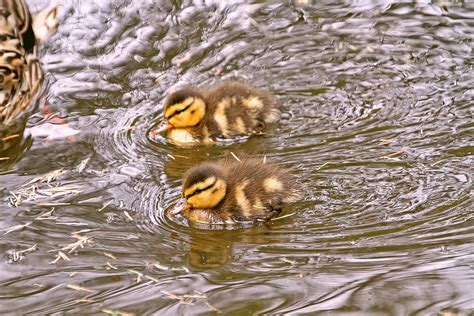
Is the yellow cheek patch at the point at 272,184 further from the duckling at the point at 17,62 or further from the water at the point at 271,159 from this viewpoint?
the duckling at the point at 17,62

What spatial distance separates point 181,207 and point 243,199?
258mm

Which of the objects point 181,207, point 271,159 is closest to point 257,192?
point 181,207

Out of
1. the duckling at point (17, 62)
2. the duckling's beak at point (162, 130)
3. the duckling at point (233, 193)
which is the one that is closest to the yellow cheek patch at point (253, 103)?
the duckling's beak at point (162, 130)

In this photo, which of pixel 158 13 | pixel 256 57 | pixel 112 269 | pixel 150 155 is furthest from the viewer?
pixel 158 13

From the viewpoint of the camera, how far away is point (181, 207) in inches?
160

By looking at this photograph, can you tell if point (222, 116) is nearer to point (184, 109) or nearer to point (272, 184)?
point (184, 109)

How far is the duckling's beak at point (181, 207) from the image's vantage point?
4.03 m

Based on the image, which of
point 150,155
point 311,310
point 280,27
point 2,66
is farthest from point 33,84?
point 311,310

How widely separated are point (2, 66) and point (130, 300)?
88.4 inches

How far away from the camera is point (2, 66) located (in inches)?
205


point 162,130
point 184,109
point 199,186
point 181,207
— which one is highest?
point 199,186

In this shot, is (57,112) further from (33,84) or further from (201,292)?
(201,292)

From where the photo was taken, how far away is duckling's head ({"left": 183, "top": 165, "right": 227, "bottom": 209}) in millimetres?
3992

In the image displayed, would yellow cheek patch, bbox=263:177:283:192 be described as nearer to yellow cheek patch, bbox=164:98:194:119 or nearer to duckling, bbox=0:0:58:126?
yellow cheek patch, bbox=164:98:194:119
